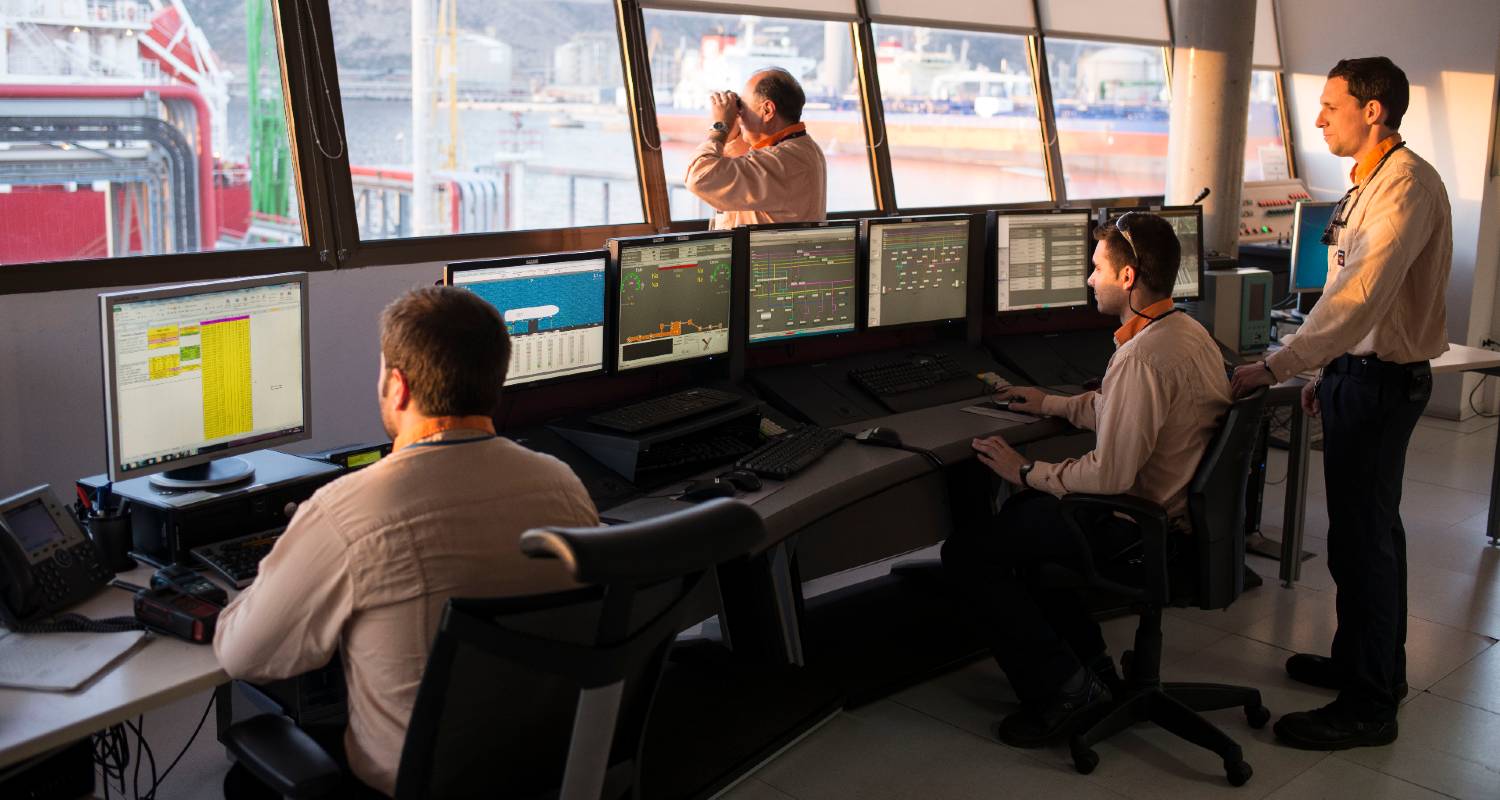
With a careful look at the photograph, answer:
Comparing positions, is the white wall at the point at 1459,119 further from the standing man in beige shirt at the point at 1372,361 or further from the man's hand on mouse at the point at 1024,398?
the man's hand on mouse at the point at 1024,398

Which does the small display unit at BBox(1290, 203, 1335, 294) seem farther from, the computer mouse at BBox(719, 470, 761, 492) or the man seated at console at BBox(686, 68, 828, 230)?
the computer mouse at BBox(719, 470, 761, 492)

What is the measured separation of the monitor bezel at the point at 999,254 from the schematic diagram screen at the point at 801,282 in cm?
65

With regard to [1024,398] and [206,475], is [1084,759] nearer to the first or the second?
[1024,398]

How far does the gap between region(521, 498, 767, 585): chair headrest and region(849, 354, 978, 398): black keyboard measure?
2.34 metres

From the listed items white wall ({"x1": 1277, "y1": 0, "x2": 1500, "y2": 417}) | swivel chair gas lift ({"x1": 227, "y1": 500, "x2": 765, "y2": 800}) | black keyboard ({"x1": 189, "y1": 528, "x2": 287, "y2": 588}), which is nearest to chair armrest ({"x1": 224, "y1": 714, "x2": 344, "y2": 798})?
swivel chair gas lift ({"x1": 227, "y1": 500, "x2": 765, "y2": 800})

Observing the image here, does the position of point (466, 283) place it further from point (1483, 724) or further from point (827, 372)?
point (1483, 724)

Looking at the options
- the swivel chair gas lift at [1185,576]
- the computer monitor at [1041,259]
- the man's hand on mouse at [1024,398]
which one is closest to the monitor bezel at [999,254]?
the computer monitor at [1041,259]

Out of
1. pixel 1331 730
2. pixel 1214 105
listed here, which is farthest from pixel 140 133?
pixel 1214 105

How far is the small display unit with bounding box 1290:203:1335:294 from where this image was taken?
539 cm

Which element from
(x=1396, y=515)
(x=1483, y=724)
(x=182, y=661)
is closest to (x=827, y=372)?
(x=1396, y=515)

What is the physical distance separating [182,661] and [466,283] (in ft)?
3.77

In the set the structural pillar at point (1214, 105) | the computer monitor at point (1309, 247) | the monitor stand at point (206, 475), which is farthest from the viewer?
the structural pillar at point (1214, 105)

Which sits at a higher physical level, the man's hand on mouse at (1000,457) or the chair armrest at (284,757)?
the man's hand on mouse at (1000,457)

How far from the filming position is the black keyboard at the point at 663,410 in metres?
3.18
